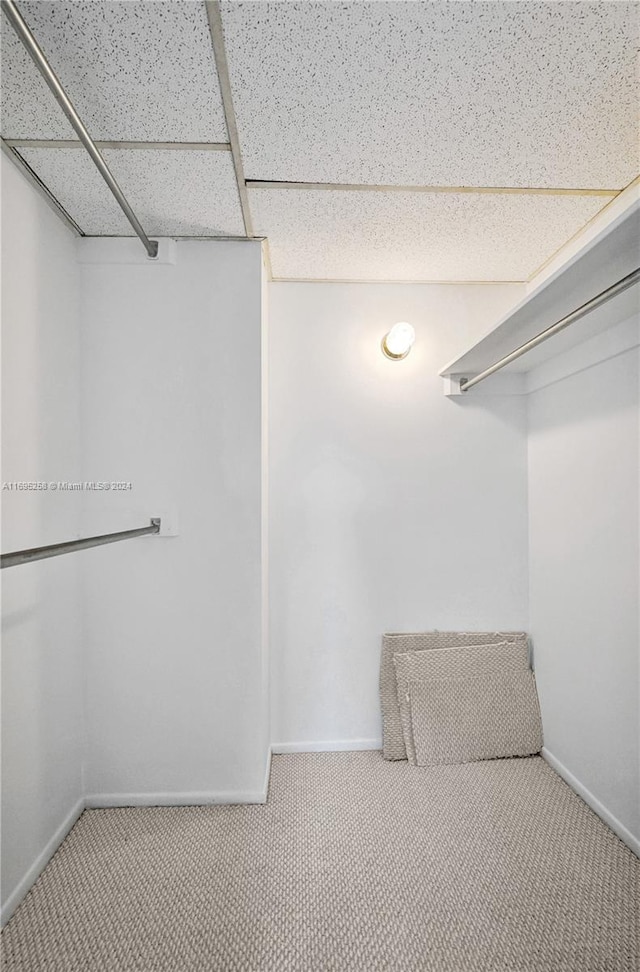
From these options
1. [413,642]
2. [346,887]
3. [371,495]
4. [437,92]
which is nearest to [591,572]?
[413,642]

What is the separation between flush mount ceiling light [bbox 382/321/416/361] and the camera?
2.35 meters

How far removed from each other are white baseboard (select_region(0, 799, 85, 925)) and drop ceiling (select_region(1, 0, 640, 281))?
6.61ft

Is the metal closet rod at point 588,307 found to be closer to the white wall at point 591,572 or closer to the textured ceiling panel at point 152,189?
the white wall at point 591,572

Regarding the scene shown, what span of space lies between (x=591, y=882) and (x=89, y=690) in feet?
5.67

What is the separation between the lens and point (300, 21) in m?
1.08

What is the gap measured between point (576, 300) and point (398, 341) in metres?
0.84

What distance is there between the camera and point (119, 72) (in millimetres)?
1210

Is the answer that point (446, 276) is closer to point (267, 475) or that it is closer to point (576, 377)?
point (576, 377)

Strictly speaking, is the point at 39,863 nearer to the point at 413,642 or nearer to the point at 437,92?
the point at 413,642

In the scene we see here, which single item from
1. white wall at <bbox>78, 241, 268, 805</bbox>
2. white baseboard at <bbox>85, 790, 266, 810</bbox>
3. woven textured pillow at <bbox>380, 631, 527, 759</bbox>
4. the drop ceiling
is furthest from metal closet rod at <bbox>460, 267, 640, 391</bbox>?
white baseboard at <bbox>85, 790, 266, 810</bbox>

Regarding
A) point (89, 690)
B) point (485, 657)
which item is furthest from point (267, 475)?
point (485, 657)

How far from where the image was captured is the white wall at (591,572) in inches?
70.1

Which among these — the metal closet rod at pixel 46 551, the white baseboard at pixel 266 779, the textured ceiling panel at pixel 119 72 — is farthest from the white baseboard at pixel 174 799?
the textured ceiling panel at pixel 119 72

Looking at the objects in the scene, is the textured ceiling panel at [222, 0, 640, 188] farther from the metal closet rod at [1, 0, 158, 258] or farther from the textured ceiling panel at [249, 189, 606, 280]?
the metal closet rod at [1, 0, 158, 258]
